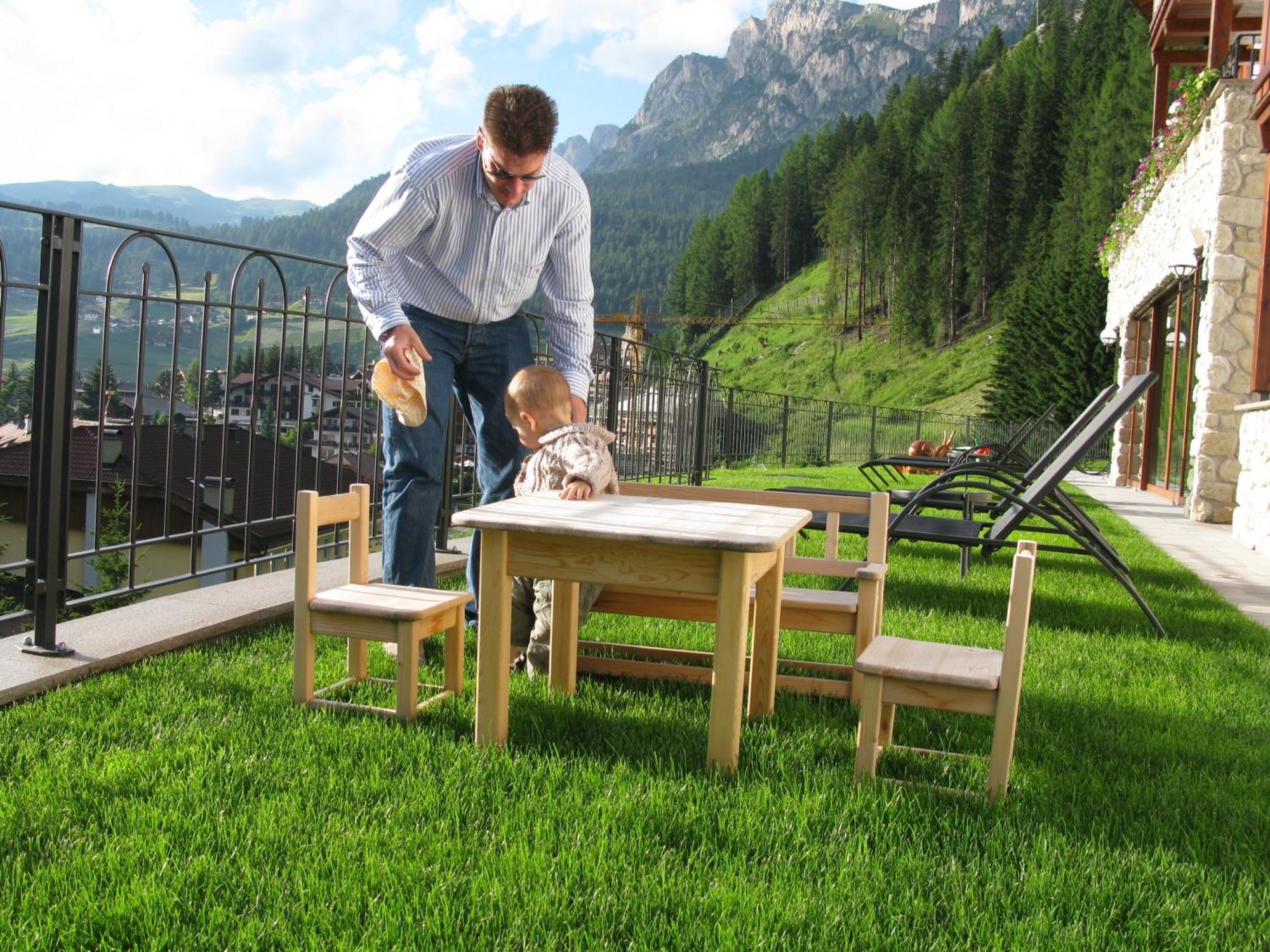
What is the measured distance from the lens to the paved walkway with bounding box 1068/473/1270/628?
219 inches

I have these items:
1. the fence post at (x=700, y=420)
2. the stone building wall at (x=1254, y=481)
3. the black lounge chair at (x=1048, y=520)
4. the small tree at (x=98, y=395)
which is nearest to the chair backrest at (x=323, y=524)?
the small tree at (x=98, y=395)

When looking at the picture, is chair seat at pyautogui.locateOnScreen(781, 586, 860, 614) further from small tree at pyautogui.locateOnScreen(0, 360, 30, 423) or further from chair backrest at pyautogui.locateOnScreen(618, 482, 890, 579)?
small tree at pyautogui.locateOnScreen(0, 360, 30, 423)

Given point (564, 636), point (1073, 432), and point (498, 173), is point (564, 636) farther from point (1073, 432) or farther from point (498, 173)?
point (1073, 432)

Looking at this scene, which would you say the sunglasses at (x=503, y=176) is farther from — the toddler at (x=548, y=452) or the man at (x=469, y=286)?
the toddler at (x=548, y=452)

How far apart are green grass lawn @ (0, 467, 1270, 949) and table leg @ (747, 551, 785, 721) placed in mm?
83

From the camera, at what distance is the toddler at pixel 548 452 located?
3.25m

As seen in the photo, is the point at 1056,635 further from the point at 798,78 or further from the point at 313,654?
the point at 798,78

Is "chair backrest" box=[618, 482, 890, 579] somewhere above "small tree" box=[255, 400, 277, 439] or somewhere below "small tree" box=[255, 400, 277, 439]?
below

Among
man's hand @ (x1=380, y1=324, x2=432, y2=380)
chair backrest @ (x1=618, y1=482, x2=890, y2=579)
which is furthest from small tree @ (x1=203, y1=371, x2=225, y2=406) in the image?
chair backrest @ (x1=618, y1=482, x2=890, y2=579)

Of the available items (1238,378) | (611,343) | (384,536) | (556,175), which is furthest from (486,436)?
(1238,378)

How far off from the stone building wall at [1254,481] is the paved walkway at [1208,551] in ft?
0.38

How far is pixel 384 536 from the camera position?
3.59 meters

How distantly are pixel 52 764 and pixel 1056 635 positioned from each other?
370cm

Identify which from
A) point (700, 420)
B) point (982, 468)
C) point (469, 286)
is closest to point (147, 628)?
point (469, 286)
